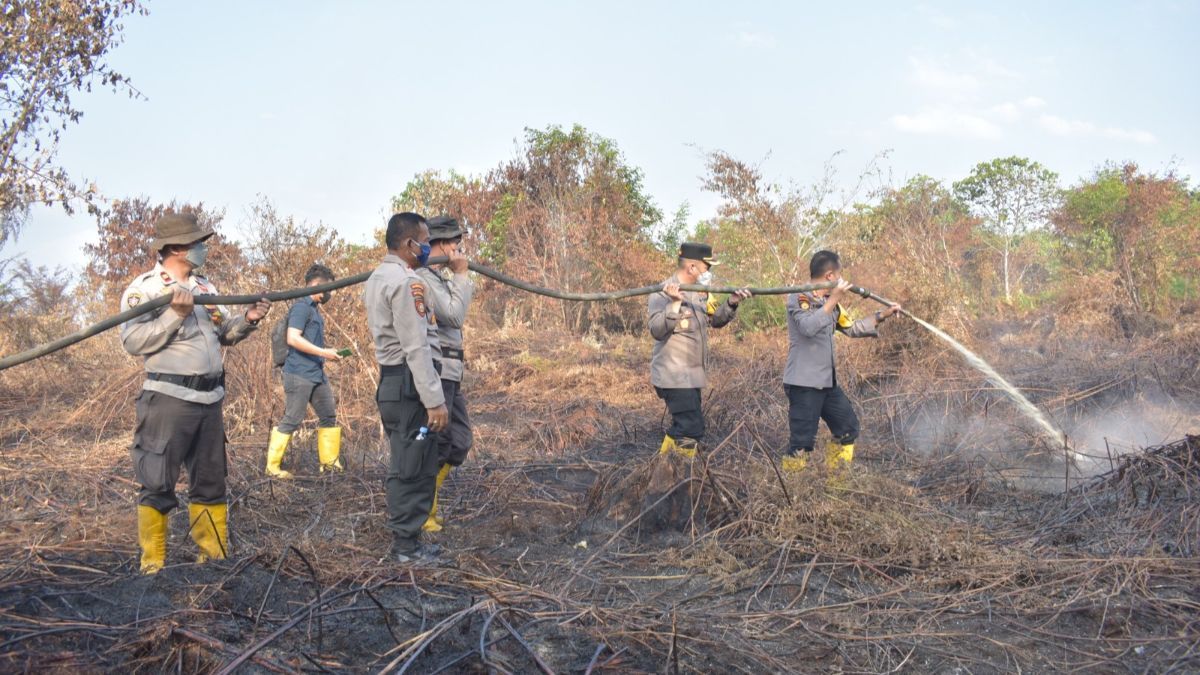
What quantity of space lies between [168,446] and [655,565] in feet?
7.82

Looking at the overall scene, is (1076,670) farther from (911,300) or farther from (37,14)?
(37,14)

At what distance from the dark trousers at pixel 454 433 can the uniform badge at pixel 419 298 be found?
0.55 metres

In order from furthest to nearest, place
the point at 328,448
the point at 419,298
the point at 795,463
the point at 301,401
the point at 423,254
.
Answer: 1. the point at 328,448
2. the point at 301,401
3. the point at 795,463
4. the point at 423,254
5. the point at 419,298

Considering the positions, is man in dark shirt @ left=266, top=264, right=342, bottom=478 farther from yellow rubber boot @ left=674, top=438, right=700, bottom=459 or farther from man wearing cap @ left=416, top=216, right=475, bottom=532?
yellow rubber boot @ left=674, top=438, right=700, bottom=459

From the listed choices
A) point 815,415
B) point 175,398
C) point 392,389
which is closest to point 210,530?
point 175,398

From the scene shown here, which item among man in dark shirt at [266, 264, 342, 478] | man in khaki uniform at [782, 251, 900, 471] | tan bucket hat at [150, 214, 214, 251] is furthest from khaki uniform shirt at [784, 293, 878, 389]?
tan bucket hat at [150, 214, 214, 251]

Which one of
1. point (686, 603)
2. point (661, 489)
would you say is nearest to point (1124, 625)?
point (686, 603)

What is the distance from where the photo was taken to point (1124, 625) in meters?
3.37

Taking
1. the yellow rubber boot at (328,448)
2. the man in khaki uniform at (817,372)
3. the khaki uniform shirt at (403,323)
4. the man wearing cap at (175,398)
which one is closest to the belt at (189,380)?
the man wearing cap at (175,398)

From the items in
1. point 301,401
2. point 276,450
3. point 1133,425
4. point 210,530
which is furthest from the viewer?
point 1133,425

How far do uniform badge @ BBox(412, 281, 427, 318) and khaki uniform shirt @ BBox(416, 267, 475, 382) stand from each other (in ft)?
1.05

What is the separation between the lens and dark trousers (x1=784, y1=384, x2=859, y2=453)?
5.60 metres

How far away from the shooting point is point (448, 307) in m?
4.81

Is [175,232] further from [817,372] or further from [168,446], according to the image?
[817,372]
